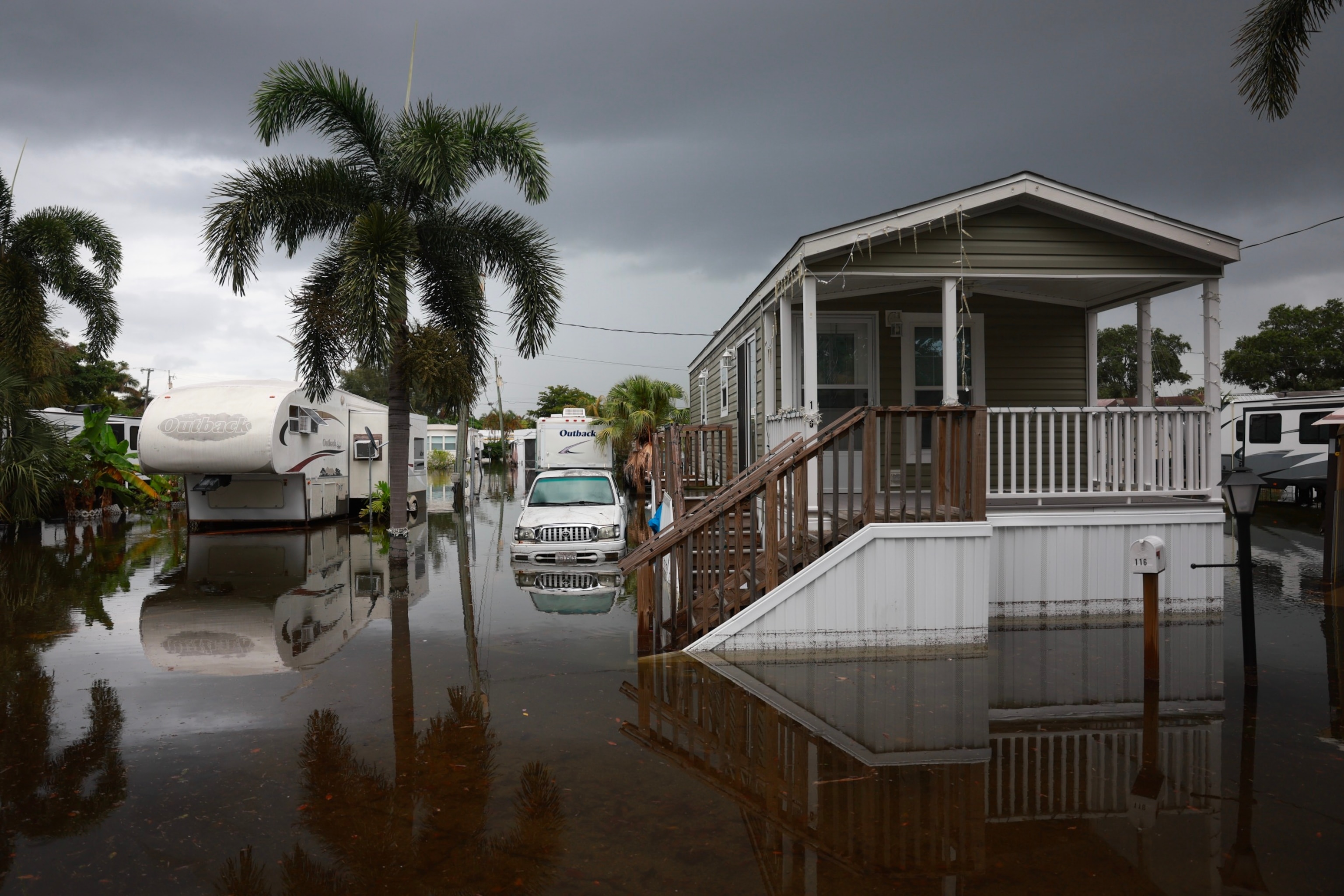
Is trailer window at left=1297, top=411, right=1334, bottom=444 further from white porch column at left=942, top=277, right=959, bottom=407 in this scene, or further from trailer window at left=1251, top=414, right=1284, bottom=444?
white porch column at left=942, top=277, right=959, bottom=407

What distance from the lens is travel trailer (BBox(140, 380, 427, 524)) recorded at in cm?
1667

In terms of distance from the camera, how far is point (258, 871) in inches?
146

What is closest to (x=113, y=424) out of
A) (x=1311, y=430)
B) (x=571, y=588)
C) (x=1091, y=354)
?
(x=571, y=588)

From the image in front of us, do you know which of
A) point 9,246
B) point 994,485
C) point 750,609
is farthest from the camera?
point 9,246

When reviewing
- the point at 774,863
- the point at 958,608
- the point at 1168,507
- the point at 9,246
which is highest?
the point at 9,246

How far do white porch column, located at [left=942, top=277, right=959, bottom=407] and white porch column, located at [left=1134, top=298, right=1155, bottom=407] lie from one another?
2996 mm

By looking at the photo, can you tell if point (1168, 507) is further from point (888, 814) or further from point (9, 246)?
point (9, 246)

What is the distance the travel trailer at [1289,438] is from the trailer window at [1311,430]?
0.04 feet

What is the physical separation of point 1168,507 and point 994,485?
2.02 meters

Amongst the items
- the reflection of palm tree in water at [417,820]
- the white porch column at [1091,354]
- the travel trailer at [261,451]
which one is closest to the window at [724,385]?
the white porch column at [1091,354]

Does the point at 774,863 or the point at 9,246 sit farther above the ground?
the point at 9,246

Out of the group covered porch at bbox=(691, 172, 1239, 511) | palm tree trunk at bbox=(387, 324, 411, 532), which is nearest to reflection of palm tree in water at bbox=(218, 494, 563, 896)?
covered porch at bbox=(691, 172, 1239, 511)

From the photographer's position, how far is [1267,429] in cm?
2219

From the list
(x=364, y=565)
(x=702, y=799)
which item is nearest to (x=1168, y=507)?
(x=702, y=799)
